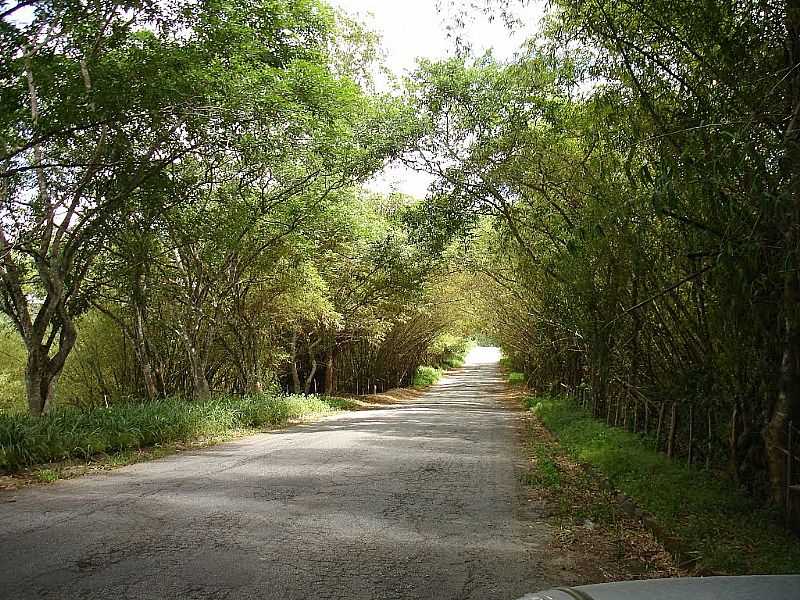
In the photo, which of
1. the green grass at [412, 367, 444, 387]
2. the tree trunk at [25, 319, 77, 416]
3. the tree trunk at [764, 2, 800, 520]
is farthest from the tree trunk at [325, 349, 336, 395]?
the tree trunk at [764, 2, 800, 520]

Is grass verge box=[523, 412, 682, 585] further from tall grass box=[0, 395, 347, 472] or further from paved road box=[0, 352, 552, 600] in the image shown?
tall grass box=[0, 395, 347, 472]

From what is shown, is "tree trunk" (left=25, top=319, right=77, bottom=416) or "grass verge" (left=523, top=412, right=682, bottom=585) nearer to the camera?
"grass verge" (left=523, top=412, right=682, bottom=585)

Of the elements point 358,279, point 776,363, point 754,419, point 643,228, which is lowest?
point 754,419

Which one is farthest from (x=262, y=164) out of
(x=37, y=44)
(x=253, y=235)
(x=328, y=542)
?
(x=328, y=542)

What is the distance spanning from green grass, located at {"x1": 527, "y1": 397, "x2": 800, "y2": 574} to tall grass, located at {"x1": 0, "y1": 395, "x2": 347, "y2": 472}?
7.07 m

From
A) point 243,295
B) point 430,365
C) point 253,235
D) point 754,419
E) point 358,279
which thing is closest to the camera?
point 754,419

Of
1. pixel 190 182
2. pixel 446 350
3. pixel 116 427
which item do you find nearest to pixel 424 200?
pixel 190 182

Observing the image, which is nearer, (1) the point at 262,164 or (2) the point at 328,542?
(2) the point at 328,542

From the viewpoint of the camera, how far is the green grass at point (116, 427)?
9500 mm

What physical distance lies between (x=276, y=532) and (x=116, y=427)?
6.54 m

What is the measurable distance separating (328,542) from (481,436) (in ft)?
31.8

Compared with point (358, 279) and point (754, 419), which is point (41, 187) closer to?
point (754, 419)

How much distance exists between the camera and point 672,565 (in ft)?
17.7

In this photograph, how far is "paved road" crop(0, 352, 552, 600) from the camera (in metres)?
4.64
